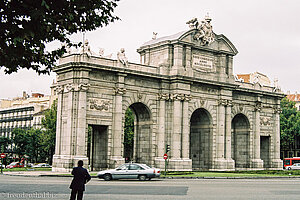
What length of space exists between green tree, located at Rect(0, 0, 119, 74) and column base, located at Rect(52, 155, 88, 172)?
94.7 ft

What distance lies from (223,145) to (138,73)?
1394 centimetres

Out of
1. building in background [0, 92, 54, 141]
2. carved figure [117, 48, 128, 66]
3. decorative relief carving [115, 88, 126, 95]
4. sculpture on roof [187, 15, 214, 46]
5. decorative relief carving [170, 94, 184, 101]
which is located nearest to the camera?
decorative relief carving [115, 88, 126, 95]

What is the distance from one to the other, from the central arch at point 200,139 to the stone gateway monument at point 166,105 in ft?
0.39

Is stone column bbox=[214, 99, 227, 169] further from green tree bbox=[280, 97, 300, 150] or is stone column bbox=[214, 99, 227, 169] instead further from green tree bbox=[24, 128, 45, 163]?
green tree bbox=[24, 128, 45, 163]

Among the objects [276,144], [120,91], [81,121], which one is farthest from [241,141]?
[81,121]

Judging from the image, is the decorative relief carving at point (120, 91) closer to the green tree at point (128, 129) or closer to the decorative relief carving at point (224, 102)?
the decorative relief carving at point (224, 102)

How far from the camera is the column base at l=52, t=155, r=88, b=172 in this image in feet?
137

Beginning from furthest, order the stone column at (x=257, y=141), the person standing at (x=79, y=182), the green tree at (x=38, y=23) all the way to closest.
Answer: the stone column at (x=257, y=141), the person standing at (x=79, y=182), the green tree at (x=38, y=23)

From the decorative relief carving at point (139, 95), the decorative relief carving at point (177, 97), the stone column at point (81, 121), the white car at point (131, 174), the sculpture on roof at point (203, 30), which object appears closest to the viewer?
A: the white car at point (131, 174)

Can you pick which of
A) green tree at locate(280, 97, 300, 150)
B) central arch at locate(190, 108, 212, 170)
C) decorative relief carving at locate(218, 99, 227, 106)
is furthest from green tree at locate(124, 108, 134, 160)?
green tree at locate(280, 97, 300, 150)

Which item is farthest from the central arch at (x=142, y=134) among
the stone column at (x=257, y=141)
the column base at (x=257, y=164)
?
the stone column at (x=257, y=141)

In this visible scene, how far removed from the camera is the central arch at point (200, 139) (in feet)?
174

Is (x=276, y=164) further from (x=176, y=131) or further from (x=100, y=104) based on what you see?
(x=100, y=104)

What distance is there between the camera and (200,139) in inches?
2130
